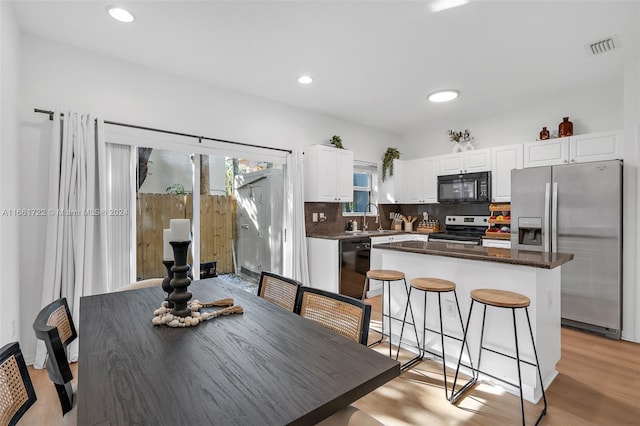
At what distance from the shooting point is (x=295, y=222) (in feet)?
13.8

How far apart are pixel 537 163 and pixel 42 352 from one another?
18.2ft

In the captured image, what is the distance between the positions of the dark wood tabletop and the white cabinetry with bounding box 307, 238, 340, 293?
8.90 ft

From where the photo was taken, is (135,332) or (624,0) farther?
(624,0)

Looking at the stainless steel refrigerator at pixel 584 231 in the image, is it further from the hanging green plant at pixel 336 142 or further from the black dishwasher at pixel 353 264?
the hanging green plant at pixel 336 142

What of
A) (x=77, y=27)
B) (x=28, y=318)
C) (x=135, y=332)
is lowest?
(x=28, y=318)

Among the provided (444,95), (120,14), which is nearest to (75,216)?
(120,14)

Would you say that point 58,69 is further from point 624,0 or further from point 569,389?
point 569,389

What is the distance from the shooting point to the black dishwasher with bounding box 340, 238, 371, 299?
13.9 feet

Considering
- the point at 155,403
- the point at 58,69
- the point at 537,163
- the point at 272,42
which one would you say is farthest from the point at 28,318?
the point at 537,163

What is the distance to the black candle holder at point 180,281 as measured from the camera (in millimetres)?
Answer: 1407

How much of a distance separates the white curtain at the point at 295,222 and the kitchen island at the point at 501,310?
178 centimetres

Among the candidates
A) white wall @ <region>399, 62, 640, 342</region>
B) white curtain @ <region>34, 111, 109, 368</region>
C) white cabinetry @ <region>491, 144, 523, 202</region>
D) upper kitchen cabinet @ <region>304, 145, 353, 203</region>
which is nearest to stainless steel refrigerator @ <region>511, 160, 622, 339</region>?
white wall @ <region>399, 62, 640, 342</region>

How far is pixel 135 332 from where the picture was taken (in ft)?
4.23

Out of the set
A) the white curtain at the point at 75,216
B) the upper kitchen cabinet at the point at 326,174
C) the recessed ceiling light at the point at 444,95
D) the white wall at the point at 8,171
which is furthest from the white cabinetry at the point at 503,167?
the white wall at the point at 8,171
